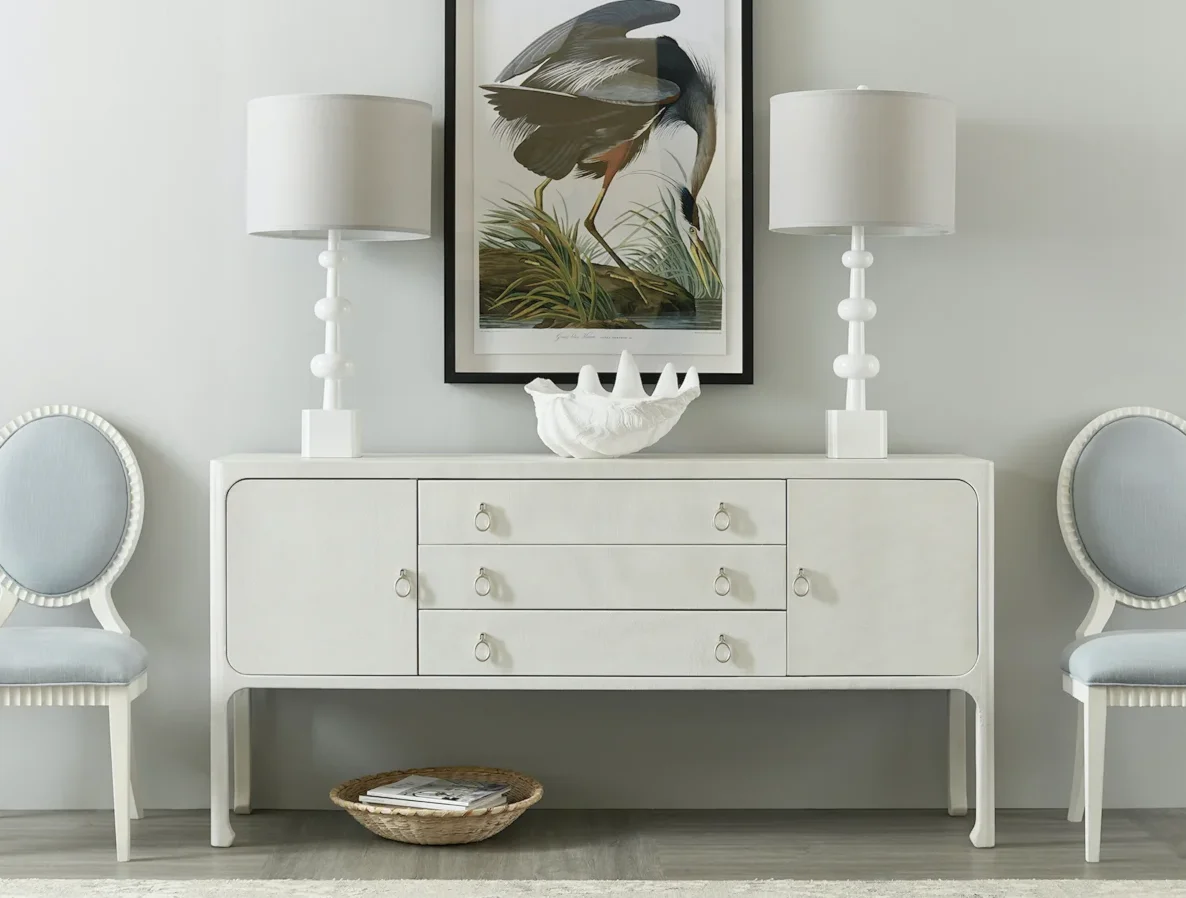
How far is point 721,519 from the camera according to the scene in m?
2.40

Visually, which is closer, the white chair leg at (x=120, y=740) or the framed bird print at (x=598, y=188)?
the white chair leg at (x=120, y=740)

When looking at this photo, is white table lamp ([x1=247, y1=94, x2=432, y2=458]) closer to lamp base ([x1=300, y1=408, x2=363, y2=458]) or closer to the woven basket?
lamp base ([x1=300, y1=408, x2=363, y2=458])

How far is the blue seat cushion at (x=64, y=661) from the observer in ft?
7.53

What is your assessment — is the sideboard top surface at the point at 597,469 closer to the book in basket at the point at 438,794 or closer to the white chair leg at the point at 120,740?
the white chair leg at the point at 120,740

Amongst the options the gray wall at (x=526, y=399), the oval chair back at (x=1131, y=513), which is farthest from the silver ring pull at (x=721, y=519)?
the oval chair back at (x=1131, y=513)

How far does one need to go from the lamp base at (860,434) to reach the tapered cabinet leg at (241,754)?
1419 mm

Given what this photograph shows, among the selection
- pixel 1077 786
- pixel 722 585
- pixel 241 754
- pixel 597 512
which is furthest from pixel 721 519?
pixel 241 754

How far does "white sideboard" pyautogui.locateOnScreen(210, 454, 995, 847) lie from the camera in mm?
2400

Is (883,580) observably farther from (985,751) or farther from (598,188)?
(598,188)

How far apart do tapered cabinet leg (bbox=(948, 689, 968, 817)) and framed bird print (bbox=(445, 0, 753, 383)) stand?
88cm

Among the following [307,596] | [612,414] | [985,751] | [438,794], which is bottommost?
[438,794]

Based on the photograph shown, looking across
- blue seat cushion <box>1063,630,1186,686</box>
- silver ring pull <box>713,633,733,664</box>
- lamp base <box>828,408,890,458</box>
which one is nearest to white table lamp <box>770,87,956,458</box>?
lamp base <box>828,408,890,458</box>

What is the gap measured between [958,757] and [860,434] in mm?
795

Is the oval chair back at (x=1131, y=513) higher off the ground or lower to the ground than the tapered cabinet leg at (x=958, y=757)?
higher
